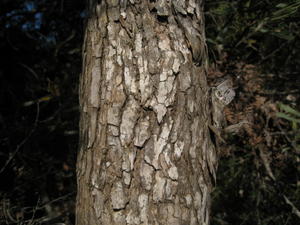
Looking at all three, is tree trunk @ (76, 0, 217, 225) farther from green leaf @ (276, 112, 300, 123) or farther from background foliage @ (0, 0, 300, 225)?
green leaf @ (276, 112, 300, 123)

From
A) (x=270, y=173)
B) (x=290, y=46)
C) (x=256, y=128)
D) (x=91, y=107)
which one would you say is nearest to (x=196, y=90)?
(x=91, y=107)

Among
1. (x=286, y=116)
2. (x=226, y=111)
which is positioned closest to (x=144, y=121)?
(x=226, y=111)

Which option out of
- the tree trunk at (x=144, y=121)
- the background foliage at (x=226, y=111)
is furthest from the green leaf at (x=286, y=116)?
the tree trunk at (x=144, y=121)

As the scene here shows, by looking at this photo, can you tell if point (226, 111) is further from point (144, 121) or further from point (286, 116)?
point (144, 121)

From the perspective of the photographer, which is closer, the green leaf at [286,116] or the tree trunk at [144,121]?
the tree trunk at [144,121]

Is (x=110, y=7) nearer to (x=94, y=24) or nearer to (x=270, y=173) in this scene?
(x=94, y=24)

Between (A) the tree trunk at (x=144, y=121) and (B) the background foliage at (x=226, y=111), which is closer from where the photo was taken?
(A) the tree trunk at (x=144, y=121)

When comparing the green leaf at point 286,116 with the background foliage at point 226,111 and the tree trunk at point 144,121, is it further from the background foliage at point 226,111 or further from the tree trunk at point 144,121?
the tree trunk at point 144,121
